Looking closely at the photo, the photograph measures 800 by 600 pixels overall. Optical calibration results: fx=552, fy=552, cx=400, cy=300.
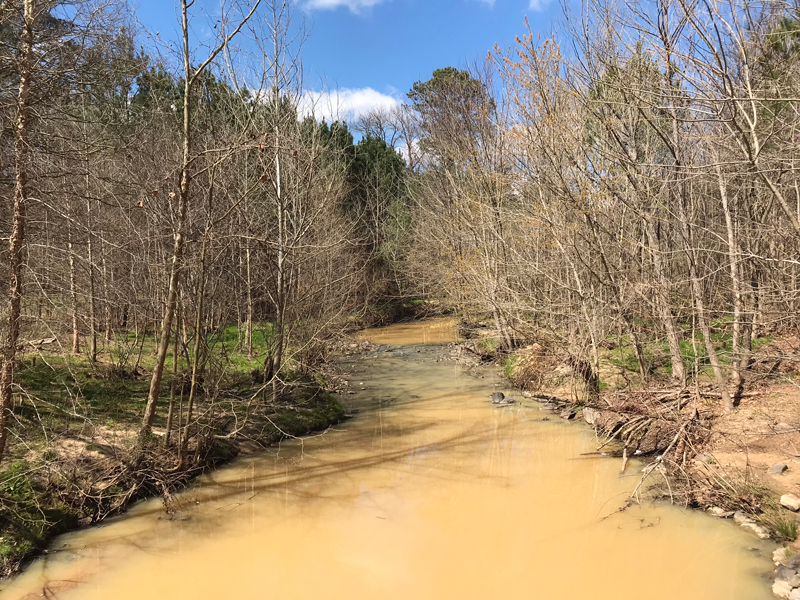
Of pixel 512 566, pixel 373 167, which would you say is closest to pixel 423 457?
pixel 512 566

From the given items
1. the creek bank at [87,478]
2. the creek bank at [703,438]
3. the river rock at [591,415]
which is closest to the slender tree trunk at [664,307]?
the creek bank at [703,438]

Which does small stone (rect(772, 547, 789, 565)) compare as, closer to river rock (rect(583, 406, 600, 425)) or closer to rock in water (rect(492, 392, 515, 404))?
river rock (rect(583, 406, 600, 425))

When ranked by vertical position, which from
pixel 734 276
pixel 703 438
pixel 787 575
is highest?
pixel 734 276

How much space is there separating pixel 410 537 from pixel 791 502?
4154mm

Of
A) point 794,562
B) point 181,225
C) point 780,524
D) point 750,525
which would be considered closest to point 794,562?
point 794,562

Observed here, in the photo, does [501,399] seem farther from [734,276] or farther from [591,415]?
[734,276]

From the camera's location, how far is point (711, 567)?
5520mm

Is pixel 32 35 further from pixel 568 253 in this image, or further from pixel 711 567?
pixel 568 253

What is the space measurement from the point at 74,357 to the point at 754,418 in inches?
472

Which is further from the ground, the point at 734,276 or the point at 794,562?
the point at 734,276

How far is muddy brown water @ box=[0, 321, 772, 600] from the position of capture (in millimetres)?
5336

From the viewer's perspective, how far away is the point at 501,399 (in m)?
12.2

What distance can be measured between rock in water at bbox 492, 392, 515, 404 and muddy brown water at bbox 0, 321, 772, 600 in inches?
97.8

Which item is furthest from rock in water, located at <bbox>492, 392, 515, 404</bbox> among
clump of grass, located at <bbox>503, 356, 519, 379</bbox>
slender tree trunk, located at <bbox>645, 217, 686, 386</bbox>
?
slender tree trunk, located at <bbox>645, 217, 686, 386</bbox>
